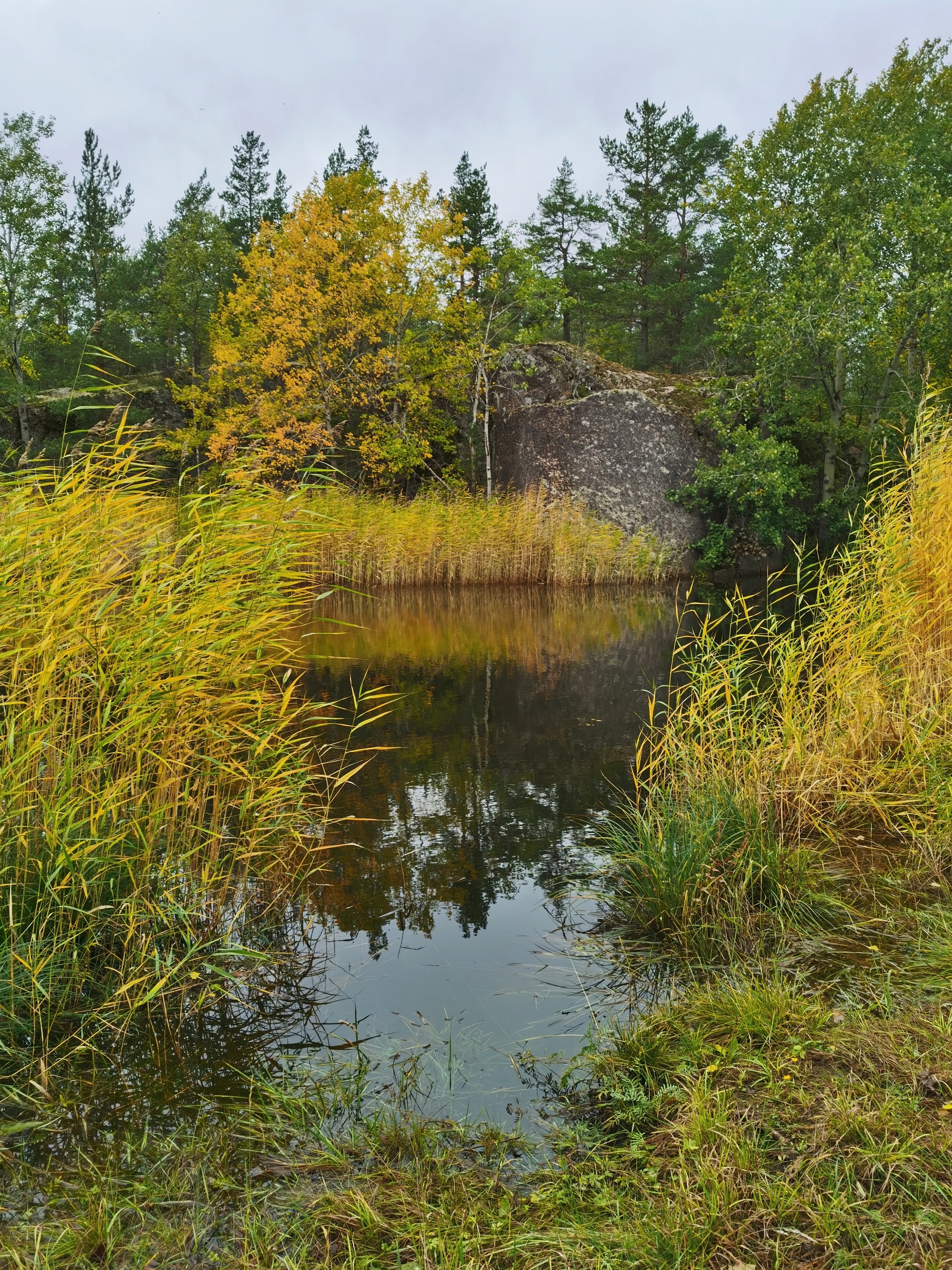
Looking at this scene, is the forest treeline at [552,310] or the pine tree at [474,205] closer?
the forest treeline at [552,310]

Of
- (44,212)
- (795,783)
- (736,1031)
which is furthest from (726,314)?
(44,212)

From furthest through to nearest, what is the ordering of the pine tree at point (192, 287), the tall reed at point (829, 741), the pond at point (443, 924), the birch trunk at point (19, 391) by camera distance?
the pine tree at point (192, 287) < the birch trunk at point (19, 391) < the tall reed at point (829, 741) < the pond at point (443, 924)

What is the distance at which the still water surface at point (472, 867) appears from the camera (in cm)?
272

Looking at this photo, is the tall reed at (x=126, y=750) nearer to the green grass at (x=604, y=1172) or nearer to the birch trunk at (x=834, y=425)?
the green grass at (x=604, y=1172)

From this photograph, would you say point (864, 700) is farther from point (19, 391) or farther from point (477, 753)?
point (19, 391)

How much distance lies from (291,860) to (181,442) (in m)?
24.9

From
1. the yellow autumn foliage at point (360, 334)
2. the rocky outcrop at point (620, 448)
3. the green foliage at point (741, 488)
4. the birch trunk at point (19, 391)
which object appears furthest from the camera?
the birch trunk at point (19, 391)

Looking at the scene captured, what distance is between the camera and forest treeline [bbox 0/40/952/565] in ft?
59.7

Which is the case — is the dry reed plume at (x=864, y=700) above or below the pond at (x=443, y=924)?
above

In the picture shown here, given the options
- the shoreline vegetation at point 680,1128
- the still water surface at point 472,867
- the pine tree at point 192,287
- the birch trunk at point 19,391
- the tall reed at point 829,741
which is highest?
the pine tree at point 192,287

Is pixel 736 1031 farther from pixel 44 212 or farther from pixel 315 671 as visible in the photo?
pixel 44 212

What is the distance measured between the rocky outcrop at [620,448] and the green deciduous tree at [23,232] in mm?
17380

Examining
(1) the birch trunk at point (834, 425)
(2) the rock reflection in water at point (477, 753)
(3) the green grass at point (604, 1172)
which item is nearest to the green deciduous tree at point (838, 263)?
(1) the birch trunk at point (834, 425)

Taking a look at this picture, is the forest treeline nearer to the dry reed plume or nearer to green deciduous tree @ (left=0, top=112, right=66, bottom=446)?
green deciduous tree @ (left=0, top=112, right=66, bottom=446)
